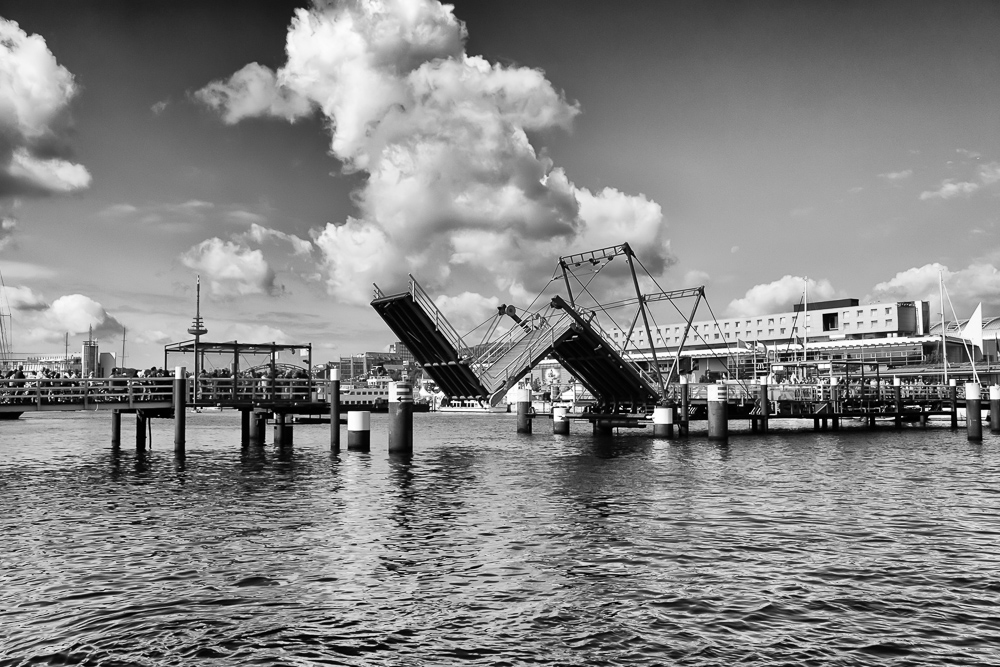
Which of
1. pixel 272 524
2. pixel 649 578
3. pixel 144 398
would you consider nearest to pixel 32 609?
pixel 272 524

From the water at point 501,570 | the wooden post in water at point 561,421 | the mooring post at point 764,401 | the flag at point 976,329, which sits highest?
the flag at point 976,329

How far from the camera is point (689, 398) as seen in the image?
48344 mm

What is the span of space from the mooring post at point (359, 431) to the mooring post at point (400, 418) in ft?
5.16

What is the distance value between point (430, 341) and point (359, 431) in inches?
203

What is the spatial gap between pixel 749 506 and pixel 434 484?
970 cm

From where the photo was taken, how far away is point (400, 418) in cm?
3403

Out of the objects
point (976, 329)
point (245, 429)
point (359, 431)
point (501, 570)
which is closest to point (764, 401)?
point (359, 431)

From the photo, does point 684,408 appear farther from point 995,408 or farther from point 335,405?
point 995,408

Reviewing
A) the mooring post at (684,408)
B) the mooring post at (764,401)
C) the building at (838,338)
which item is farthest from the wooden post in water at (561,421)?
the building at (838,338)

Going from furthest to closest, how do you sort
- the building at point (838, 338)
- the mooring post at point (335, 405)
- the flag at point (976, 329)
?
the building at point (838, 338)
the flag at point (976, 329)
the mooring post at point (335, 405)

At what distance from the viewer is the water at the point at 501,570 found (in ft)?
31.5

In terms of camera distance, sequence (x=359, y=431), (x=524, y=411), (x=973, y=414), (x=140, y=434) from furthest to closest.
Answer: (x=524, y=411), (x=973, y=414), (x=140, y=434), (x=359, y=431)

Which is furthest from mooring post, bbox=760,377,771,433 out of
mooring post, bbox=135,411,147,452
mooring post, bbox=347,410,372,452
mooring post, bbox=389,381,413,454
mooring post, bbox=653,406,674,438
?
mooring post, bbox=135,411,147,452

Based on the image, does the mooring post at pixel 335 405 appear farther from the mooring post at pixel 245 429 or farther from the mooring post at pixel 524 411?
the mooring post at pixel 524 411
